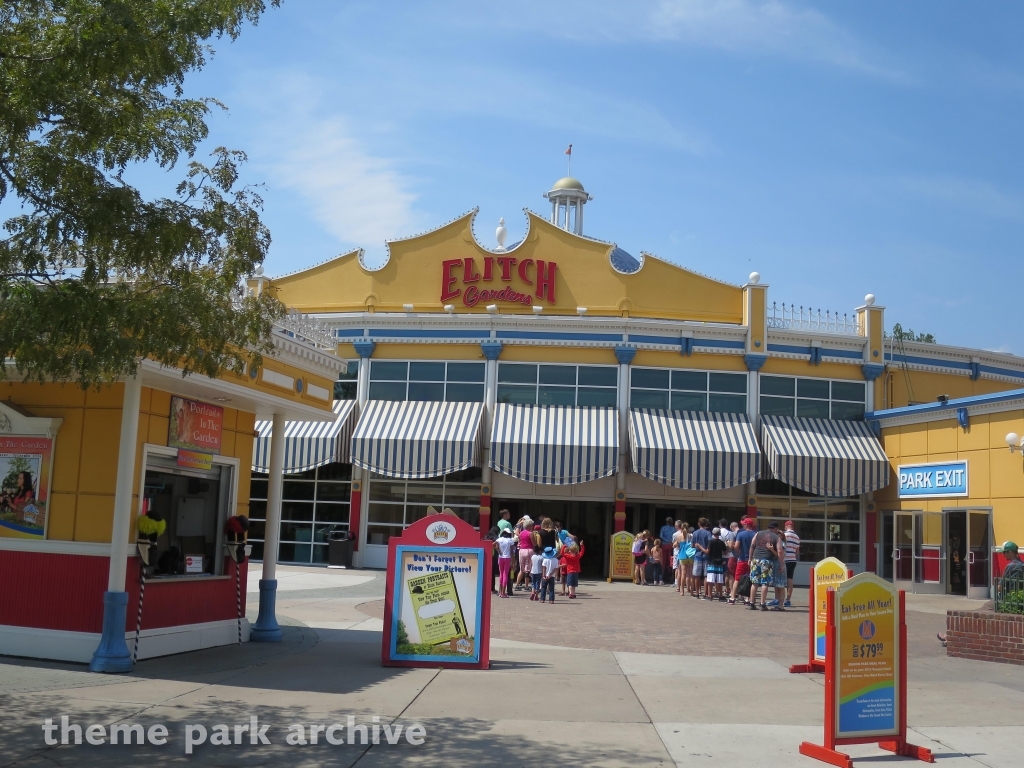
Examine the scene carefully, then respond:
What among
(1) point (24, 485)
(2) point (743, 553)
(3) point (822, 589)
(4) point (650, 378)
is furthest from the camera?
(4) point (650, 378)

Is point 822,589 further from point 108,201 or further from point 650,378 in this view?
point 650,378

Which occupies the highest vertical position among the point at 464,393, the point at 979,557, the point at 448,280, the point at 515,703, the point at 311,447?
the point at 448,280

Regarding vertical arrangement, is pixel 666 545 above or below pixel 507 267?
below

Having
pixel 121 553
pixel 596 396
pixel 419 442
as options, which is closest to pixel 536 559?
pixel 419 442

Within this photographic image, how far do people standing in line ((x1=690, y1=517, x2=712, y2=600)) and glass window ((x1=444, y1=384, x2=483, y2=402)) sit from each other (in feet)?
28.0

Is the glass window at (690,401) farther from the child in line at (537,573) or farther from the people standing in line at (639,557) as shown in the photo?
the child in line at (537,573)

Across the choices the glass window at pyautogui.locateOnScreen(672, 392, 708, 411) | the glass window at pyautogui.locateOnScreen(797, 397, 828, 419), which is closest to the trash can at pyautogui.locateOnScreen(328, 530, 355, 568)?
the glass window at pyautogui.locateOnScreen(672, 392, 708, 411)

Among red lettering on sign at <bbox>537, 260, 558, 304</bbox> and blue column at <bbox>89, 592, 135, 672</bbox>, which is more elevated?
red lettering on sign at <bbox>537, 260, 558, 304</bbox>

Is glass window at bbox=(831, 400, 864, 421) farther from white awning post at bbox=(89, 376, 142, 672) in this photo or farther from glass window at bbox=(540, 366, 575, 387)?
white awning post at bbox=(89, 376, 142, 672)

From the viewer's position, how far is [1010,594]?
13.0 metres

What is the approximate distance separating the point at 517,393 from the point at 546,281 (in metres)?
3.31

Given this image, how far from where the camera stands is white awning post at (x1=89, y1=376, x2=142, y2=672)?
10.5 metres

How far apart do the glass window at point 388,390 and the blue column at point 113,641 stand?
1835 cm

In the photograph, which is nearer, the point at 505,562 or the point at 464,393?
the point at 505,562
